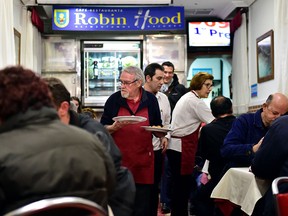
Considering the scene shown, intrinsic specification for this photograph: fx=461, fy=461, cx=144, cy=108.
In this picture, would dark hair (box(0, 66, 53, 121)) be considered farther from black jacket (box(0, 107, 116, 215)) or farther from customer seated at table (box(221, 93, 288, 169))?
customer seated at table (box(221, 93, 288, 169))

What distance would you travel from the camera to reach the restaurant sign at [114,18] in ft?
25.3

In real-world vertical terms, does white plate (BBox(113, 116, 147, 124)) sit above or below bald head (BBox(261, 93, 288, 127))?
below

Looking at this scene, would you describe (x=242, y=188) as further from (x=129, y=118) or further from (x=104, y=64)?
(x=104, y=64)

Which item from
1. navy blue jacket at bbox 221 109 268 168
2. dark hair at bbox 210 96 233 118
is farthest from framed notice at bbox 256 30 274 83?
navy blue jacket at bbox 221 109 268 168

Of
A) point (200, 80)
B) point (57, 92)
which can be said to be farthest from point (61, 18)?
point (57, 92)

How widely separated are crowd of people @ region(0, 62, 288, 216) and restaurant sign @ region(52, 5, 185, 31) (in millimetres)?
2195

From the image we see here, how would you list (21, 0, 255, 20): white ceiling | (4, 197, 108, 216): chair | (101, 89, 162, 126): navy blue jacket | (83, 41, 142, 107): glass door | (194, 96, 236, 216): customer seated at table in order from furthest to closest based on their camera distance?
(83, 41, 142, 107): glass door
(21, 0, 255, 20): white ceiling
(194, 96, 236, 216): customer seated at table
(101, 89, 162, 126): navy blue jacket
(4, 197, 108, 216): chair

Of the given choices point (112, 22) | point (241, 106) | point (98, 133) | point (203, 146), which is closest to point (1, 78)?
point (98, 133)

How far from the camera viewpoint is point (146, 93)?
152 inches

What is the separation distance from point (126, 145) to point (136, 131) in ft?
0.44

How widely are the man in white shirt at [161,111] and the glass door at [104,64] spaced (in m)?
4.08

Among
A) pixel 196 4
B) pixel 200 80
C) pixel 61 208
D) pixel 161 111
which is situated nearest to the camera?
pixel 61 208

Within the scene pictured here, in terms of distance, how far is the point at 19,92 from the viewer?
1479 mm

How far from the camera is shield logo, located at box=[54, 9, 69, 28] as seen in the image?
772 centimetres
